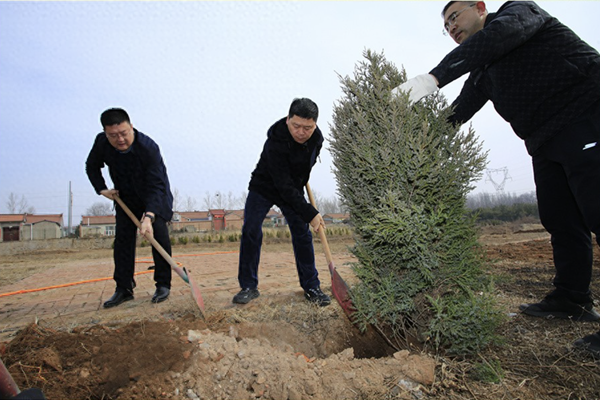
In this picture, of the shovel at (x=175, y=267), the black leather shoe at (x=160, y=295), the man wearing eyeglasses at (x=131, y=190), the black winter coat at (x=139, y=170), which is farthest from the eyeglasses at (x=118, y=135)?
the black leather shoe at (x=160, y=295)

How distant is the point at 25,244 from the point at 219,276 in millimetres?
19649

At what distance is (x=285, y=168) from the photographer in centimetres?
327

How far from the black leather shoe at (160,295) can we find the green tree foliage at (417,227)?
236cm

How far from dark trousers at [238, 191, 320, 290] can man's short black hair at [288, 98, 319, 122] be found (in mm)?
1068

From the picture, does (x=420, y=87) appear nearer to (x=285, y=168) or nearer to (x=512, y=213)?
(x=285, y=168)

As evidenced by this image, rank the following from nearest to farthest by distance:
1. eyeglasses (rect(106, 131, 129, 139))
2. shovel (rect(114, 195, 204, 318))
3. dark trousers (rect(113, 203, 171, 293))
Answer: shovel (rect(114, 195, 204, 318)) < eyeglasses (rect(106, 131, 129, 139)) < dark trousers (rect(113, 203, 171, 293))

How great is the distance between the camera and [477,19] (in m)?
2.33

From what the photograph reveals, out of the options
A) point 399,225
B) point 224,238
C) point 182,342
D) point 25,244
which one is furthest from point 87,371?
point 25,244

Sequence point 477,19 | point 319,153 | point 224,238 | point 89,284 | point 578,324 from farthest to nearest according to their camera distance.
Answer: point 224,238
point 89,284
point 319,153
point 578,324
point 477,19

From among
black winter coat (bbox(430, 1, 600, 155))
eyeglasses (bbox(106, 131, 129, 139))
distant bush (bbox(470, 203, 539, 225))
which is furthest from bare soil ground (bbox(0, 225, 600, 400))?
distant bush (bbox(470, 203, 539, 225))

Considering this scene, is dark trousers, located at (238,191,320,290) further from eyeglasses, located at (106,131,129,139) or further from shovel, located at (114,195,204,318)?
eyeglasses, located at (106,131,129,139)

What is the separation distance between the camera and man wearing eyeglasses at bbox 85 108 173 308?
3.51m

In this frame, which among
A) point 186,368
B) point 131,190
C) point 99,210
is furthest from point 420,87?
point 99,210

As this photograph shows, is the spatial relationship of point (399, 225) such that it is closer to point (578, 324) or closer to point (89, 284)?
point (578, 324)
